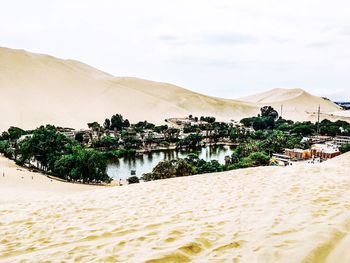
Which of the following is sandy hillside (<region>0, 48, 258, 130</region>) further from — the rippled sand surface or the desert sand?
the rippled sand surface

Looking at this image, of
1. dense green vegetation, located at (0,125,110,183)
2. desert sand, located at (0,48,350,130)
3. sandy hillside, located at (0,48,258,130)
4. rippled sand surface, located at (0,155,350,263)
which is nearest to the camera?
rippled sand surface, located at (0,155,350,263)

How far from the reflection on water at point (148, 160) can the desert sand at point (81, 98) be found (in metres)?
35.8

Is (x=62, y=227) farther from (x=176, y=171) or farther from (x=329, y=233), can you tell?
(x=176, y=171)

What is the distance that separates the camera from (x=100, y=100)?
115625 millimetres

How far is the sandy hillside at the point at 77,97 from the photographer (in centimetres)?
9210

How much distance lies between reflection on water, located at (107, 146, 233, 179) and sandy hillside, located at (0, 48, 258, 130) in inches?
1414

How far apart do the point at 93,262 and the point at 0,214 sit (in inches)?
179

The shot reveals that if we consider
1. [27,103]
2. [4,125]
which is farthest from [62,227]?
[27,103]

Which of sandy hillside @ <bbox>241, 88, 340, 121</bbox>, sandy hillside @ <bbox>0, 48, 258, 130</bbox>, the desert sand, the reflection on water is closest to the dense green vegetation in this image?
the reflection on water

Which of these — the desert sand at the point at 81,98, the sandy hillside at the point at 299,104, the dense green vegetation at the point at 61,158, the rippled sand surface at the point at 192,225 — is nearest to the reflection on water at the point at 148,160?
the dense green vegetation at the point at 61,158

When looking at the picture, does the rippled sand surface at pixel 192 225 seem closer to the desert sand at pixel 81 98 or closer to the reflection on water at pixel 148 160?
the reflection on water at pixel 148 160

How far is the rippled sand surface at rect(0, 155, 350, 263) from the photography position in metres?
4.30

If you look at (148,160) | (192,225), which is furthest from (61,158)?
(192,225)

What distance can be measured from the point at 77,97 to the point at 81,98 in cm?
115
